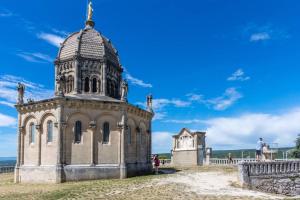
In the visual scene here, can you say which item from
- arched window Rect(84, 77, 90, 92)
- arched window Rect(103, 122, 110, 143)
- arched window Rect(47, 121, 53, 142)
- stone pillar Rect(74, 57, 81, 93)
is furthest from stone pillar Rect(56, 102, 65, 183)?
arched window Rect(84, 77, 90, 92)

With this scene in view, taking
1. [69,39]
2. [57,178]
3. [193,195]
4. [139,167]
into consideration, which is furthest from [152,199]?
[69,39]

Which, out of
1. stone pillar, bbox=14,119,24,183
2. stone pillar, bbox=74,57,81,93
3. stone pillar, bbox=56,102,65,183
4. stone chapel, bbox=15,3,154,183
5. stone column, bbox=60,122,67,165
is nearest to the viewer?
stone pillar, bbox=56,102,65,183

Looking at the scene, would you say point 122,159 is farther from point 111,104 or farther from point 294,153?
point 294,153

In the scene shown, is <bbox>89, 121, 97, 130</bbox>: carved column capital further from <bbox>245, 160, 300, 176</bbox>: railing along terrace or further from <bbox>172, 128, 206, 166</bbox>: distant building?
<bbox>172, 128, 206, 166</bbox>: distant building

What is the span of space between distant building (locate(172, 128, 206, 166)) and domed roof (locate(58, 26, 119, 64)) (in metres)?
15.6

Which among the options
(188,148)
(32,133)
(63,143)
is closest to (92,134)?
(63,143)

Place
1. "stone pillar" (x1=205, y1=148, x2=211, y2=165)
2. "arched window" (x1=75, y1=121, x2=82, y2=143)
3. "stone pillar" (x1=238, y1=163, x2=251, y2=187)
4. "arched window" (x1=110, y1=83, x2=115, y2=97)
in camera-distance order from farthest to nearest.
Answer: "stone pillar" (x1=205, y1=148, x2=211, y2=165) → "arched window" (x1=110, y1=83, x2=115, y2=97) → "arched window" (x1=75, y1=121, x2=82, y2=143) → "stone pillar" (x1=238, y1=163, x2=251, y2=187)

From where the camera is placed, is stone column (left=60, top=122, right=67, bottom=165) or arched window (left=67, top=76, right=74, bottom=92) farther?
arched window (left=67, top=76, right=74, bottom=92)

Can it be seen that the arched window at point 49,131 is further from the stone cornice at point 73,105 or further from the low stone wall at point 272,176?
the low stone wall at point 272,176

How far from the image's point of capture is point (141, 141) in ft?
109

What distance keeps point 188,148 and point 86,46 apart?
66.1ft

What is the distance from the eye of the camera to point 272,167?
2400cm

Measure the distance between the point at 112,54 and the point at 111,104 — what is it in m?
8.79

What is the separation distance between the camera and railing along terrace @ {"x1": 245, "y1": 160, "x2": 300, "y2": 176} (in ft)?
74.1
